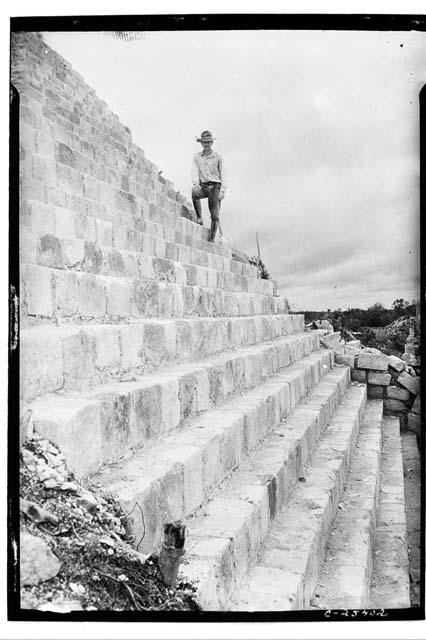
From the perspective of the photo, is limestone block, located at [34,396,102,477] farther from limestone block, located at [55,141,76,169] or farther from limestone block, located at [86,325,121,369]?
limestone block, located at [55,141,76,169]

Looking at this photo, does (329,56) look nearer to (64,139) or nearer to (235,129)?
(235,129)

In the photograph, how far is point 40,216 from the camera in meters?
2.84

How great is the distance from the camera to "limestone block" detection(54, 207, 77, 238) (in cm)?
345

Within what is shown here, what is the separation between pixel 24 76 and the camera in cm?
269

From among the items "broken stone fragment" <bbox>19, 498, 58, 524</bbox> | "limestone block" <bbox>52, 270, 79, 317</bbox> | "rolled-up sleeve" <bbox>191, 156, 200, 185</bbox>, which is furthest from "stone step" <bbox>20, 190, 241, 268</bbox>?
"broken stone fragment" <bbox>19, 498, 58, 524</bbox>

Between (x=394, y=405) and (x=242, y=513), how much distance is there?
6.67 m

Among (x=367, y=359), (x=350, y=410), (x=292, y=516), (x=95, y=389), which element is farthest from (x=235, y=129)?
(x=367, y=359)

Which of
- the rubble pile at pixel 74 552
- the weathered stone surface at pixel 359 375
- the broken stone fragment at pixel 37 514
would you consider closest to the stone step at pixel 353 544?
the rubble pile at pixel 74 552

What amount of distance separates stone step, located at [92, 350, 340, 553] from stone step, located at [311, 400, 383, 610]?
0.54 m

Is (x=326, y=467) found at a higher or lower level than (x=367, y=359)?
lower

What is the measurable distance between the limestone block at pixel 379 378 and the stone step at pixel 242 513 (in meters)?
4.78

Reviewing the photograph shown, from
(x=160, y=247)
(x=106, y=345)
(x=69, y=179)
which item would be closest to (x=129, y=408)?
(x=106, y=345)

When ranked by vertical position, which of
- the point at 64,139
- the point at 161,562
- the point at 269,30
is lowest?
the point at 161,562

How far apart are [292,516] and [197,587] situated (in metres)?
1.39
